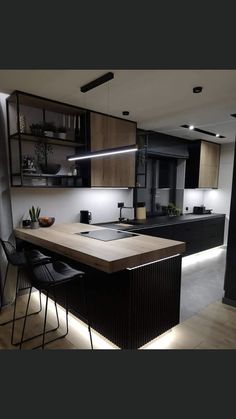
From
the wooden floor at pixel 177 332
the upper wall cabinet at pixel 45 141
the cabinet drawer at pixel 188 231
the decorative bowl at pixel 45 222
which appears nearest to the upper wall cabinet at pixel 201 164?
the cabinet drawer at pixel 188 231

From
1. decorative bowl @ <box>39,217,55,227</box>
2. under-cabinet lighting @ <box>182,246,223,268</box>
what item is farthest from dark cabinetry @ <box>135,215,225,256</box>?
decorative bowl @ <box>39,217,55,227</box>

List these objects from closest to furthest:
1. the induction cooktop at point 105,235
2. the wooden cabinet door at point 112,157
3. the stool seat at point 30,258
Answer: the stool seat at point 30,258 → the induction cooktop at point 105,235 → the wooden cabinet door at point 112,157

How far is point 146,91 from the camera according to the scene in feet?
8.96

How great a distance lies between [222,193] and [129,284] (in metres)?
5.18

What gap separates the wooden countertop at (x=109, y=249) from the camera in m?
1.81

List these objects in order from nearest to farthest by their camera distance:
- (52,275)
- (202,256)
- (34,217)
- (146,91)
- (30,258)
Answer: (30,258)
(52,275)
(146,91)
(34,217)
(202,256)

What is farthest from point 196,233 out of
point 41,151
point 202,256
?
point 41,151

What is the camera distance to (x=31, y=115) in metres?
3.22

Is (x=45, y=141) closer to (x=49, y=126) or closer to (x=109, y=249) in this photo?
(x=49, y=126)

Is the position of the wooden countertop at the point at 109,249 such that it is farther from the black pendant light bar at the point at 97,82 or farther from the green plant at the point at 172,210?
the green plant at the point at 172,210

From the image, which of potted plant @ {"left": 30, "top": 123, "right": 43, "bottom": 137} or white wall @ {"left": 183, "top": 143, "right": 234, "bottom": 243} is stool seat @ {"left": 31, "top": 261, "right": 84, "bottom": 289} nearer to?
potted plant @ {"left": 30, "top": 123, "right": 43, "bottom": 137}

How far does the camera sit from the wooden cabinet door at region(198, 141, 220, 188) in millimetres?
5578

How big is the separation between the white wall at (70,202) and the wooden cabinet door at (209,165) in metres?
2.15

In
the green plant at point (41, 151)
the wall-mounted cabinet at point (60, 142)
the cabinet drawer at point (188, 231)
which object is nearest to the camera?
the wall-mounted cabinet at point (60, 142)
